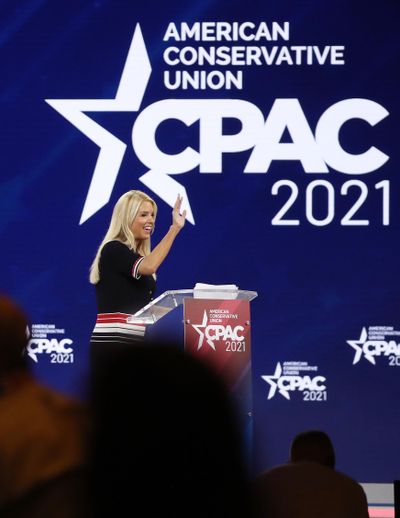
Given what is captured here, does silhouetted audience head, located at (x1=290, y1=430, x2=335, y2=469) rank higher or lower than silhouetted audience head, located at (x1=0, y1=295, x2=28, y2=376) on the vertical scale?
lower

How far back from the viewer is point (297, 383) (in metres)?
5.57

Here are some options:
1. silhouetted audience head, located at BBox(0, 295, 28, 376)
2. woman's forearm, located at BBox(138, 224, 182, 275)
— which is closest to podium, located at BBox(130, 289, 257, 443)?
woman's forearm, located at BBox(138, 224, 182, 275)

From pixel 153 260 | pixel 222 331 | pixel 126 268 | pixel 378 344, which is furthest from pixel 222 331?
pixel 378 344

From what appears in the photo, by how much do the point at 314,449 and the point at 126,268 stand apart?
302 centimetres

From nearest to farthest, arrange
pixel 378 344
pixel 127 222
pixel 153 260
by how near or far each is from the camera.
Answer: pixel 153 260 < pixel 127 222 < pixel 378 344

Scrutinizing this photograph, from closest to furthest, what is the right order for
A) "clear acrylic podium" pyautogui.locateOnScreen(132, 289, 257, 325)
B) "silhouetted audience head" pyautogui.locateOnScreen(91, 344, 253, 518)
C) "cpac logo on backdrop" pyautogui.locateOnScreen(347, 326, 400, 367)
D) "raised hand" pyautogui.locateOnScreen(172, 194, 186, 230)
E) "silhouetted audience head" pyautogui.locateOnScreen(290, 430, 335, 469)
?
"silhouetted audience head" pyautogui.locateOnScreen(91, 344, 253, 518) → "silhouetted audience head" pyautogui.locateOnScreen(290, 430, 335, 469) → "clear acrylic podium" pyautogui.locateOnScreen(132, 289, 257, 325) → "raised hand" pyautogui.locateOnScreen(172, 194, 186, 230) → "cpac logo on backdrop" pyautogui.locateOnScreen(347, 326, 400, 367)

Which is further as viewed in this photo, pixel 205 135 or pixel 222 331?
pixel 205 135

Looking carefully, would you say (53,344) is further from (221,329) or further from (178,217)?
(221,329)

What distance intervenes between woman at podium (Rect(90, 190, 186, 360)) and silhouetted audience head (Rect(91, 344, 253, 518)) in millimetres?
3938

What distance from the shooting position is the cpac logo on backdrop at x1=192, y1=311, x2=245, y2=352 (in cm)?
402

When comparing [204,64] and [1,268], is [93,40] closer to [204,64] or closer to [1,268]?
[204,64]

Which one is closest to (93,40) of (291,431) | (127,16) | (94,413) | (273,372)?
(127,16)

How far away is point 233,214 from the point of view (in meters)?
5.61

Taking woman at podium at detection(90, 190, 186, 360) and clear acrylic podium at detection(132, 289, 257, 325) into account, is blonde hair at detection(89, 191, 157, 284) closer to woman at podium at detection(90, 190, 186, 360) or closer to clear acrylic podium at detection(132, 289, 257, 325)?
woman at podium at detection(90, 190, 186, 360)
